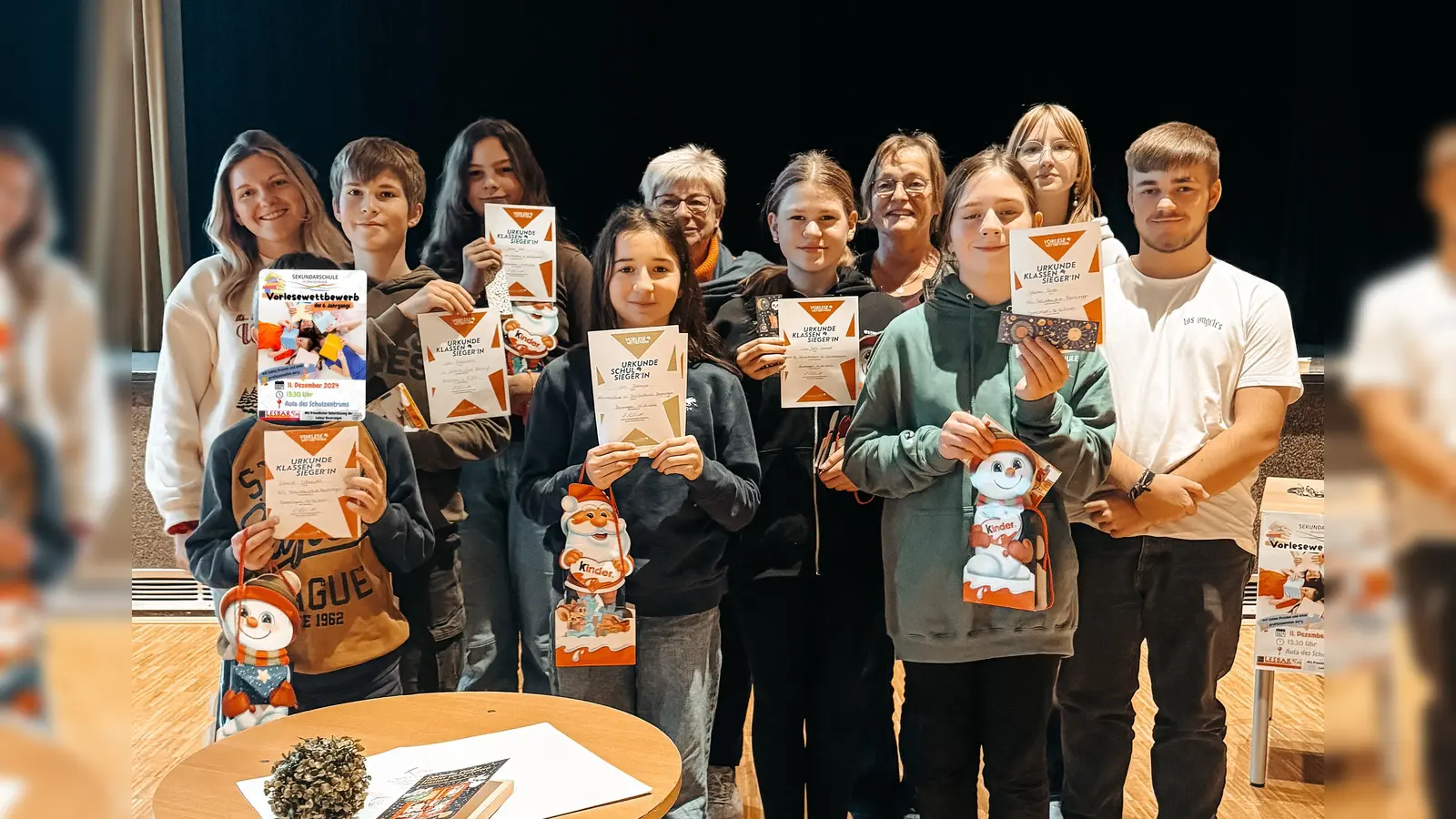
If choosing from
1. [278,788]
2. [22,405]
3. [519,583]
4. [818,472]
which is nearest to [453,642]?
[519,583]

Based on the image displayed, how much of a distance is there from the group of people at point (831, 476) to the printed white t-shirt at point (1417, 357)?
79.2 inches

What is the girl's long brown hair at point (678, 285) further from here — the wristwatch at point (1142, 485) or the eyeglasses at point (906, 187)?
the wristwatch at point (1142, 485)

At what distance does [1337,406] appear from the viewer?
219 millimetres

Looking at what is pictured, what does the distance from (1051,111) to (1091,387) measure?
0.81m

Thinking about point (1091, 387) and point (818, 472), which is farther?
point (818, 472)

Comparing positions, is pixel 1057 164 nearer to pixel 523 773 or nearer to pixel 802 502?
pixel 802 502

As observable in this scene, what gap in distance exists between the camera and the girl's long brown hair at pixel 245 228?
267 cm

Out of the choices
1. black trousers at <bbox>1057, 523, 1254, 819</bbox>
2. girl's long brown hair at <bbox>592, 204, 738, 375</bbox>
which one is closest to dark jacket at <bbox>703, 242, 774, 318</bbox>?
girl's long brown hair at <bbox>592, 204, 738, 375</bbox>

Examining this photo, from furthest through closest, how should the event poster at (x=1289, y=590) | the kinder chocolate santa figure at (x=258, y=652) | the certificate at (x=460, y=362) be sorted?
Answer: the event poster at (x=1289, y=590), the certificate at (x=460, y=362), the kinder chocolate santa figure at (x=258, y=652)

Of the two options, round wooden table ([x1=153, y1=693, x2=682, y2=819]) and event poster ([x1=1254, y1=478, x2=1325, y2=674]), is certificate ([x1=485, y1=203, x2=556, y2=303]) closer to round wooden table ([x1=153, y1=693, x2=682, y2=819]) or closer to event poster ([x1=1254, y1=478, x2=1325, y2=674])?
round wooden table ([x1=153, y1=693, x2=682, y2=819])

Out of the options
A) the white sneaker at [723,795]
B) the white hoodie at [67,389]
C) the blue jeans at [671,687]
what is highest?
the white hoodie at [67,389]

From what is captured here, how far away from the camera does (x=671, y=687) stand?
240cm

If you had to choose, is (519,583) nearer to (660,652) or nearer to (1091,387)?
(660,652)

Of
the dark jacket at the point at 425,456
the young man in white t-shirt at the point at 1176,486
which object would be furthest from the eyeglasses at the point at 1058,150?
the dark jacket at the point at 425,456
